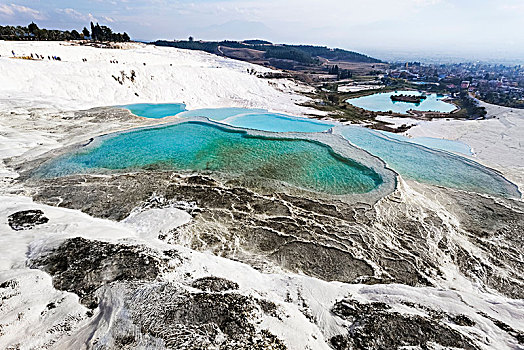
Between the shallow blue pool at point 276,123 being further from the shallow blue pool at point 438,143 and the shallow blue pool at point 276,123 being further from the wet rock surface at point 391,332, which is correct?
the wet rock surface at point 391,332

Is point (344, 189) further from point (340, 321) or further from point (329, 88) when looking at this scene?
point (329, 88)

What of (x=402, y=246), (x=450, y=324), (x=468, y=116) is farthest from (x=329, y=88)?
(x=450, y=324)

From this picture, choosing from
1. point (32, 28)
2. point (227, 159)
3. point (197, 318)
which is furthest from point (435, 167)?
point (32, 28)

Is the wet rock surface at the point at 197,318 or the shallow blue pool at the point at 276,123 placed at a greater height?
the shallow blue pool at the point at 276,123

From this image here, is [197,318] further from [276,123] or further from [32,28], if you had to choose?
[32,28]

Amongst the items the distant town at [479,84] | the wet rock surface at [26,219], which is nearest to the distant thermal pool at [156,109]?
the wet rock surface at [26,219]

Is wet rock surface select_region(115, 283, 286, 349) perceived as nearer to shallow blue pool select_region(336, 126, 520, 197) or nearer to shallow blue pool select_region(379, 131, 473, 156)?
shallow blue pool select_region(336, 126, 520, 197)
